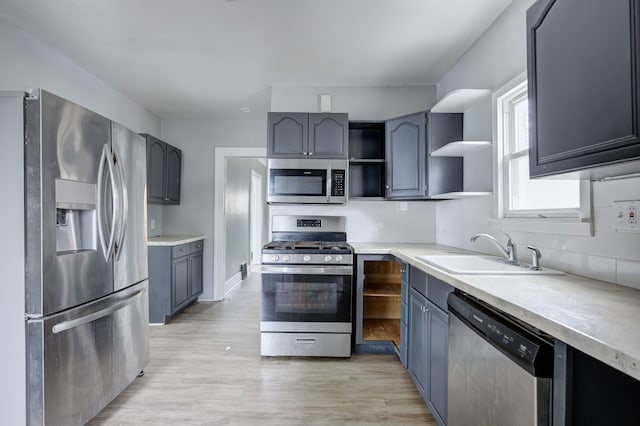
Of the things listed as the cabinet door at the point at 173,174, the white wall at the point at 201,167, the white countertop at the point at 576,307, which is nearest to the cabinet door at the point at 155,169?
the cabinet door at the point at 173,174

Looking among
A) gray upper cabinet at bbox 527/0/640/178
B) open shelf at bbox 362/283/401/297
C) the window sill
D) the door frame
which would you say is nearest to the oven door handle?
open shelf at bbox 362/283/401/297

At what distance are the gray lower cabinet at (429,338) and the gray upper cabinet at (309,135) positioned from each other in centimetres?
137

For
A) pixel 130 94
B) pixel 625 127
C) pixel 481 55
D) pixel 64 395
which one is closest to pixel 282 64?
pixel 481 55

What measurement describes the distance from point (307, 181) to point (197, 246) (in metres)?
1.98

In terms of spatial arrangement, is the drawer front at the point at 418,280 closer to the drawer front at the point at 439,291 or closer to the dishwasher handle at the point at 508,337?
the drawer front at the point at 439,291

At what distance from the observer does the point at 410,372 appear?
7.23ft

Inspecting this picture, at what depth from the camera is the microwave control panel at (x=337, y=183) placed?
2979mm

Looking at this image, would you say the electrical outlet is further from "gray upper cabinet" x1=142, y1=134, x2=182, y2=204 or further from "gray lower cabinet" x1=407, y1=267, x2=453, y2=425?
"gray upper cabinet" x1=142, y1=134, x2=182, y2=204

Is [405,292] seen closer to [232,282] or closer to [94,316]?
[94,316]

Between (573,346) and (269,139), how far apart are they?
2.66 metres

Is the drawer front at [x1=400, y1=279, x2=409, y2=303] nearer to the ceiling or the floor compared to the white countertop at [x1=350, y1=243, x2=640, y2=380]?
nearer to the floor

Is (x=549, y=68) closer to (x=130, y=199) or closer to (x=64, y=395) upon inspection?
(x=130, y=199)

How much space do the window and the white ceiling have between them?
2.03 feet

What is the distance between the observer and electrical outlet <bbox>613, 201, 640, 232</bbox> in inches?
44.8
